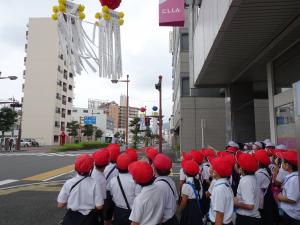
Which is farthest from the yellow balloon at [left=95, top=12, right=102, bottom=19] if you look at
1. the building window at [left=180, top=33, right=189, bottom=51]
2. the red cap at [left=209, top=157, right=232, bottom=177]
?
the building window at [left=180, top=33, right=189, bottom=51]

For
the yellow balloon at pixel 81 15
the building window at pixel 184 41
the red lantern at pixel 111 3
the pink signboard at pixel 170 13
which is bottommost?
the yellow balloon at pixel 81 15

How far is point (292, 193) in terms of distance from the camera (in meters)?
3.93

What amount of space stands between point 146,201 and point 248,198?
1323 millimetres

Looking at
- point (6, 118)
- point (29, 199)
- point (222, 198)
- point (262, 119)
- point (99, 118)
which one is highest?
point (99, 118)

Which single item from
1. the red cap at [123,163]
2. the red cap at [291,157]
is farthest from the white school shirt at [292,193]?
the red cap at [123,163]

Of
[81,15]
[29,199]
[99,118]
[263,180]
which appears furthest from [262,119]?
[99,118]

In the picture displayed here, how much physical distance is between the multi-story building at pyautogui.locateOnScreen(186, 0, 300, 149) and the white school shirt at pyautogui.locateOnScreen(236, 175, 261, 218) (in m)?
0.79

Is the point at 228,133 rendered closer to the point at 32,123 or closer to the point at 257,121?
the point at 257,121

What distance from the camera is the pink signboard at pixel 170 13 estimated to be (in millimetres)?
8992

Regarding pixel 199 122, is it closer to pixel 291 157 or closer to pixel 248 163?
pixel 291 157

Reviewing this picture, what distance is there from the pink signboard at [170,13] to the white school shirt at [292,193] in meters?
6.29

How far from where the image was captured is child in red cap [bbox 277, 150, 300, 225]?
392 centimetres

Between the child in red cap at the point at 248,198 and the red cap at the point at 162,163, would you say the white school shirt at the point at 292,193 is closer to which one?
the child in red cap at the point at 248,198

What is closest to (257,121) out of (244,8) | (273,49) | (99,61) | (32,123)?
(273,49)
